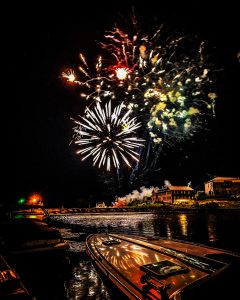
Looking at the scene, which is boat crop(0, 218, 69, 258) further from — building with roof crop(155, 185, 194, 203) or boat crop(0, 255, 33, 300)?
building with roof crop(155, 185, 194, 203)

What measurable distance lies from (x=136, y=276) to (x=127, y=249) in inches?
98.4

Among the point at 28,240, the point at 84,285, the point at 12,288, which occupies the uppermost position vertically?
the point at 28,240

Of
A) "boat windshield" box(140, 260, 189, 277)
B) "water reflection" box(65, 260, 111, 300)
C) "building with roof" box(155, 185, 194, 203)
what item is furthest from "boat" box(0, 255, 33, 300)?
"building with roof" box(155, 185, 194, 203)

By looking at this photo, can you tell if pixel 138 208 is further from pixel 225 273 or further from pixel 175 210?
pixel 225 273

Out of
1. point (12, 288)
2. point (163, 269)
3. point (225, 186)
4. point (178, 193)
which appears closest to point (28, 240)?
point (12, 288)

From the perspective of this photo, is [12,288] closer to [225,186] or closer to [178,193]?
[225,186]

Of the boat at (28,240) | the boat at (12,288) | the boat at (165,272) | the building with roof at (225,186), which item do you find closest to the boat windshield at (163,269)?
the boat at (165,272)

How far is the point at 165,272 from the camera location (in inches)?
170

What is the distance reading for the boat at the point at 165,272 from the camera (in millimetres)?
2139

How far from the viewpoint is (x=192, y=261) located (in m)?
5.22

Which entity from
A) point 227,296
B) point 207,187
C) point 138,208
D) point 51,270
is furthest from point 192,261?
point 207,187

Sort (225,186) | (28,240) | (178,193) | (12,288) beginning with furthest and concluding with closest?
(178,193) < (225,186) < (28,240) < (12,288)

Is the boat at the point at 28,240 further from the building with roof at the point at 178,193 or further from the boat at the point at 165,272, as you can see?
the building with roof at the point at 178,193

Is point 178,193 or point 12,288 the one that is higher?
point 178,193
